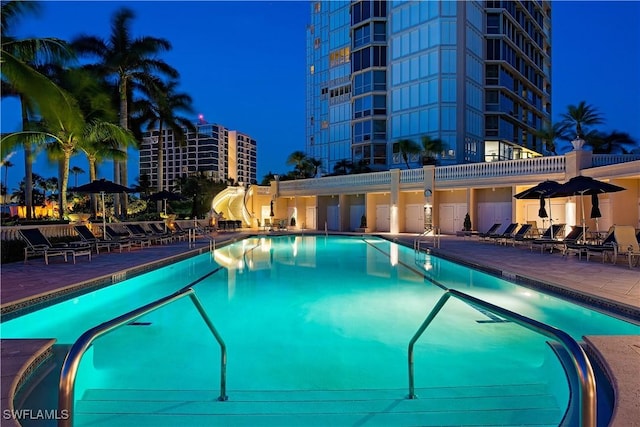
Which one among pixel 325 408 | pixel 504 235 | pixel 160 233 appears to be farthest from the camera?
pixel 160 233

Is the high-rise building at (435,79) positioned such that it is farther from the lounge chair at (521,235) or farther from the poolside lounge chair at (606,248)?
the poolside lounge chair at (606,248)

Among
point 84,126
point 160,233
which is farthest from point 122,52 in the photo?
point 160,233

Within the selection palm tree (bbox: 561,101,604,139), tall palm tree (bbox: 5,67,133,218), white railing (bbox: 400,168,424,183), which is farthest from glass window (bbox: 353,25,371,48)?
tall palm tree (bbox: 5,67,133,218)

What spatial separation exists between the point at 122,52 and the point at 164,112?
6483mm

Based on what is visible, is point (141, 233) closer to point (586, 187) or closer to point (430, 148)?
point (586, 187)

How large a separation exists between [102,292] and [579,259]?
12463 mm

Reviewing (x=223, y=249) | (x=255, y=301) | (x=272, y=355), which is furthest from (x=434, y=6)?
(x=272, y=355)

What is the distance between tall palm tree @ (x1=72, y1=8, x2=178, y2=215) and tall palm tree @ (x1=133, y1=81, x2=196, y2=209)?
2245mm

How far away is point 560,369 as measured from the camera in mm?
3957

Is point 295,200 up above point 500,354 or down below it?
above

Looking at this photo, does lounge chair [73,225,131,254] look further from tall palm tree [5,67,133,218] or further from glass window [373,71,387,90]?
glass window [373,71,387,90]

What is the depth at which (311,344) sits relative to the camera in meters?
5.74

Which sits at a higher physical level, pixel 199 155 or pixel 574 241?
pixel 199 155

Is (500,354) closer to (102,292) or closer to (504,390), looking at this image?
(504,390)
